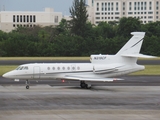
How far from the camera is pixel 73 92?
143ft

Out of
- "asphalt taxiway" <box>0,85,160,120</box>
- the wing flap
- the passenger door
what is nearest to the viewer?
"asphalt taxiway" <box>0,85,160,120</box>

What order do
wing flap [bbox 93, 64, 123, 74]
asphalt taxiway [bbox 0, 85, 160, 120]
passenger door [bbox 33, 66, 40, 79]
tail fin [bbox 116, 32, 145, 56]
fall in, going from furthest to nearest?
tail fin [bbox 116, 32, 145, 56] → wing flap [bbox 93, 64, 123, 74] → passenger door [bbox 33, 66, 40, 79] → asphalt taxiway [bbox 0, 85, 160, 120]

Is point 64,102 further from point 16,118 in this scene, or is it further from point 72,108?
point 16,118

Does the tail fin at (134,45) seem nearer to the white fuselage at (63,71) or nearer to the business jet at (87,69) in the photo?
the business jet at (87,69)

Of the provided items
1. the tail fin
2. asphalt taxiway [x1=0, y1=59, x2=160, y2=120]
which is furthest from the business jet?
asphalt taxiway [x1=0, y1=59, x2=160, y2=120]

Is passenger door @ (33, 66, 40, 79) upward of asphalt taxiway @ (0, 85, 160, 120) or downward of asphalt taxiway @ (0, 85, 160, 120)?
upward

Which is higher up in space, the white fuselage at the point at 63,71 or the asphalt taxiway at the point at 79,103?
the white fuselage at the point at 63,71

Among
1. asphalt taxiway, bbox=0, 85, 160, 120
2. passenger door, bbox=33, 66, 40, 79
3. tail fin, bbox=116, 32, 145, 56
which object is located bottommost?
asphalt taxiway, bbox=0, 85, 160, 120

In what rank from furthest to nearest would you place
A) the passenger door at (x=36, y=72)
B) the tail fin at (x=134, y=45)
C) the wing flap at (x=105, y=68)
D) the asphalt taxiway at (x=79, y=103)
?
the tail fin at (x=134, y=45) < the wing flap at (x=105, y=68) < the passenger door at (x=36, y=72) < the asphalt taxiway at (x=79, y=103)

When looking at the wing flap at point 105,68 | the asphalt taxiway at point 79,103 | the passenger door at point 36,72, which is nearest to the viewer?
the asphalt taxiway at point 79,103

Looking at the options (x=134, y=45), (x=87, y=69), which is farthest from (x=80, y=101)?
(x=134, y=45)

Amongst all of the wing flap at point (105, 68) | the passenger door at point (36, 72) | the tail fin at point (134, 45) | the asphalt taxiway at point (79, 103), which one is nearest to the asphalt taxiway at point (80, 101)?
the asphalt taxiway at point (79, 103)

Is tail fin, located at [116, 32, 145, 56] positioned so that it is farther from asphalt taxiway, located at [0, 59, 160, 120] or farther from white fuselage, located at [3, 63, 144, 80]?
asphalt taxiway, located at [0, 59, 160, 120]

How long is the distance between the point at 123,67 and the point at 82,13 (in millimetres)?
102074
